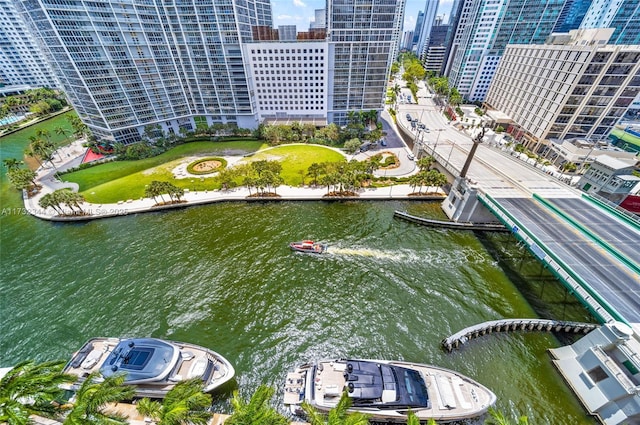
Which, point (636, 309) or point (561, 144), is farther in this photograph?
point (561, 144)

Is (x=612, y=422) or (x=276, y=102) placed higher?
(x=276, y=102)

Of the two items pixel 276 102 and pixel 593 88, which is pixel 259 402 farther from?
pixel 593 88

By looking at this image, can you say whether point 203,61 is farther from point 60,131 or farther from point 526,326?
point 526,326

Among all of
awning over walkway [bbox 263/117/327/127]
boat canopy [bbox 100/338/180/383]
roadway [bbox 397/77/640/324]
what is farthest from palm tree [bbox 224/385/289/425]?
awning over walkway [bbox 263/117/327/127]

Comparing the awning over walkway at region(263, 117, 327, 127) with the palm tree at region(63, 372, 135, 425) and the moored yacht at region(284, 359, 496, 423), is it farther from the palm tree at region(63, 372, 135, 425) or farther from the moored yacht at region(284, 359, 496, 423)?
the palm tree at region(63, 372, 135, 425)

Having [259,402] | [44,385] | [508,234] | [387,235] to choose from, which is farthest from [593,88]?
[44,385]

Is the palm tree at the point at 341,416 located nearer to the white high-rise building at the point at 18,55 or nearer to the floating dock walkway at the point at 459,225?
the floating dock walkway at the point at 459,225

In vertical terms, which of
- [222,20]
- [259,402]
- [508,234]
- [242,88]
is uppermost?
[222,20]

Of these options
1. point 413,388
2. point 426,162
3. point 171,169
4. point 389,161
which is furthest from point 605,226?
point 171,169
